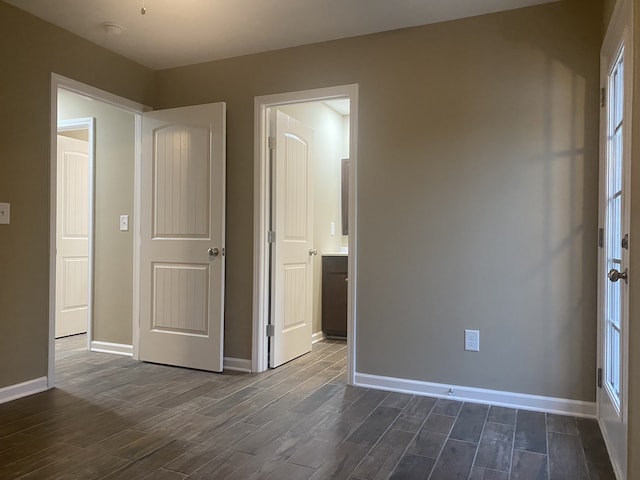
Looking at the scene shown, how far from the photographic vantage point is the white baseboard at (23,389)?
9.21ft

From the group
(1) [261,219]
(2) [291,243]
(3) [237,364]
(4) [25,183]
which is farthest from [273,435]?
(4) [25,183]

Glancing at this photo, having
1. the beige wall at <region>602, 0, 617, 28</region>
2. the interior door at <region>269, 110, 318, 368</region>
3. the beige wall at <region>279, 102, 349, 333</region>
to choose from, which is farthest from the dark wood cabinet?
the beige wall at <region>602, 0, 617, 28</region>

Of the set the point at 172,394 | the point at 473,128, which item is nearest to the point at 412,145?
the point at 473,128

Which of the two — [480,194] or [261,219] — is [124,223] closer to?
[261,219]

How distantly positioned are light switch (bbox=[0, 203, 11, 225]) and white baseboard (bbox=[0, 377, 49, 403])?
98 cm

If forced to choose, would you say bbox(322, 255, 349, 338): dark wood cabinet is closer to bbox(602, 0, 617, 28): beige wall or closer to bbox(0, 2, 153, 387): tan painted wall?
bbox(0, 2, 153, 387): tan painted wall

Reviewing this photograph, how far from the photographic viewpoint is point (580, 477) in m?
1.99

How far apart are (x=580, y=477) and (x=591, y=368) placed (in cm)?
83

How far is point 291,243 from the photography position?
12.8 feet

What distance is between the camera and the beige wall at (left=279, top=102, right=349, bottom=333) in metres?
4.59

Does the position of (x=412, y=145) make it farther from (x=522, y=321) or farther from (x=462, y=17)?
(x=522, y=321)

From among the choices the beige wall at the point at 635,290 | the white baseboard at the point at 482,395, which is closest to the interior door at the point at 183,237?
the white baseboard at the point at 482,395

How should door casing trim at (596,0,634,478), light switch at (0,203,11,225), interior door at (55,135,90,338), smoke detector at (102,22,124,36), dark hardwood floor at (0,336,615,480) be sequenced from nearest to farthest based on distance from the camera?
door casing trim at (596,0,634,478)
dark hardwood floor at (0,336,615,480)
light switch at (0,203,11,225)
smoke detector at (102,22,124,36)
interior door at (55,135,90,338)

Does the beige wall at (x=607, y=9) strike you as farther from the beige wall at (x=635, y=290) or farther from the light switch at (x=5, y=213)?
the light switch at (x=5, y=213)
